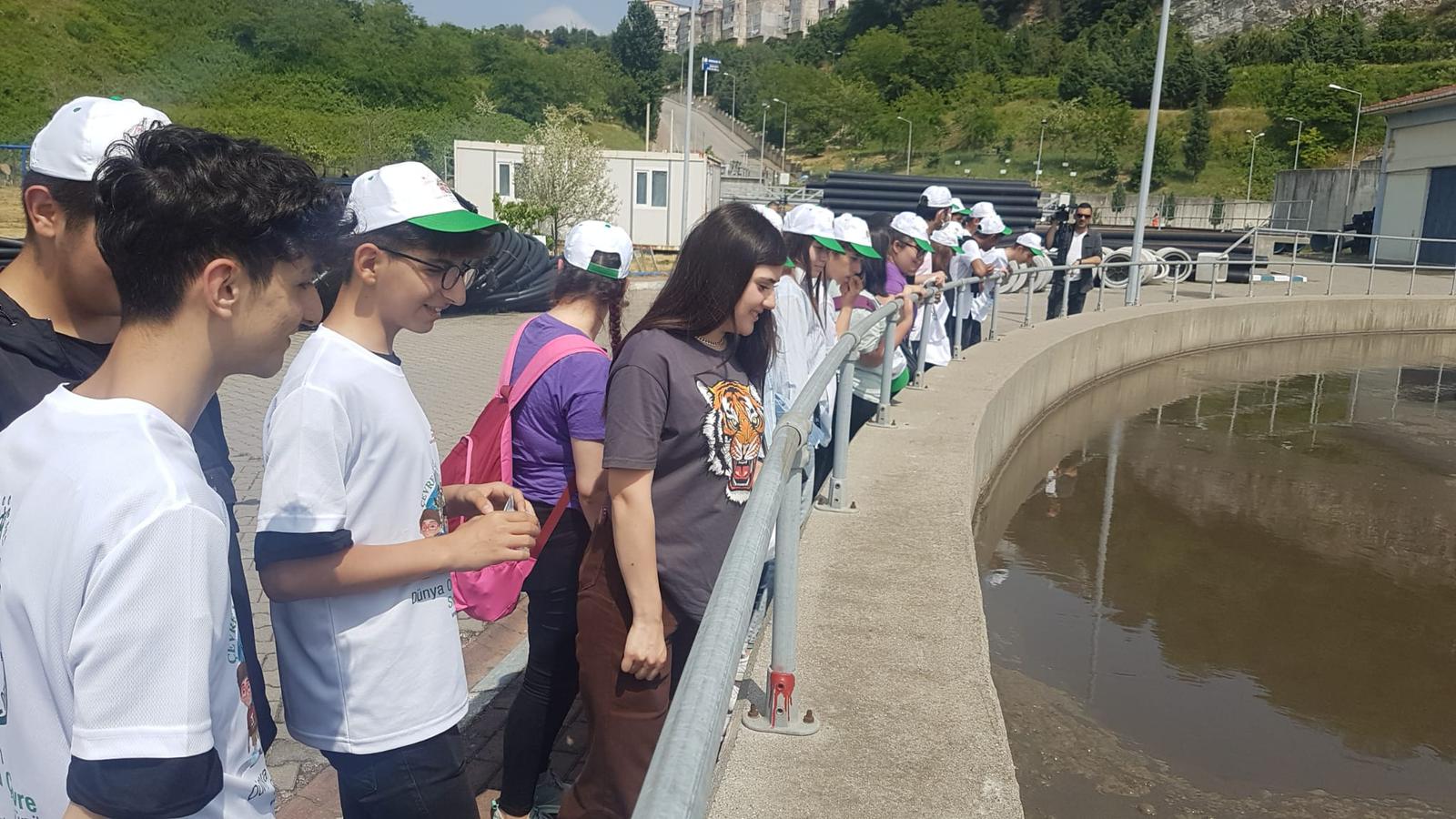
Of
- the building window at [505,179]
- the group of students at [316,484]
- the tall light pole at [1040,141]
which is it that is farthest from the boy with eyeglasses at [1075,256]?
the tall light pole at [1040,141]

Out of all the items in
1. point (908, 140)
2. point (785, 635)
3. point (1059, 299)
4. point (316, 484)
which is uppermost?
point (908, 140)

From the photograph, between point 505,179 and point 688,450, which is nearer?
point 688,450

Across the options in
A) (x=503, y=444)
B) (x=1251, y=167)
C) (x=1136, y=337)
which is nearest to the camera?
(x=503, y=444)

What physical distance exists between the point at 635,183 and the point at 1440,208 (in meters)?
27.2

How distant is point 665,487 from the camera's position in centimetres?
273

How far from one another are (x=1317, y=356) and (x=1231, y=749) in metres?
12.9

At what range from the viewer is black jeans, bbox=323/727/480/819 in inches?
80.5

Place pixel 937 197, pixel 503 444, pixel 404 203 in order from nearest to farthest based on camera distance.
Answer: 1. pixel 404 203
2. pixel 503 444
3. pixel 937 197

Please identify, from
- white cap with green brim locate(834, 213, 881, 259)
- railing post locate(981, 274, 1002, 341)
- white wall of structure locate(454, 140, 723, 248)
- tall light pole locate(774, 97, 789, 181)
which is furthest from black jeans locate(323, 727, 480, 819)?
tall light pole locate(774, 97, 789, 181)

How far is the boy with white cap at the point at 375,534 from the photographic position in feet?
6.24

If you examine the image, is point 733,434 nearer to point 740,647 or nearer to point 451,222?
point 451,222

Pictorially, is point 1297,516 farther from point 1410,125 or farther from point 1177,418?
point 1410,125

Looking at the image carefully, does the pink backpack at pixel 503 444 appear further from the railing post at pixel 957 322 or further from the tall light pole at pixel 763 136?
the tall light pole at pixel 763 136

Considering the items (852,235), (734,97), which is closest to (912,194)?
(852,235)
